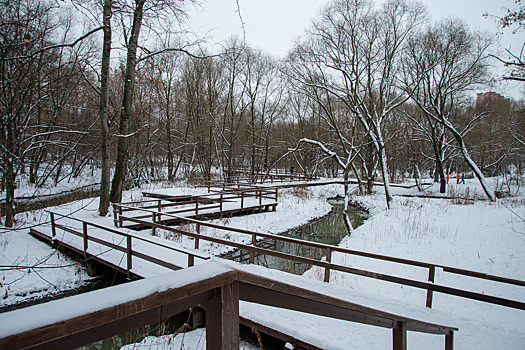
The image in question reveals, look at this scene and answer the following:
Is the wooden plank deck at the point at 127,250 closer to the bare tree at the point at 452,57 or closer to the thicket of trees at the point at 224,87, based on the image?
the thicket of trees at the point at 224,87

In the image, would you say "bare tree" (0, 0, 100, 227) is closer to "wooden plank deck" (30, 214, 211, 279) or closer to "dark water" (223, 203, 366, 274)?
"wooden plank deck" (30, 214, 211, 279)

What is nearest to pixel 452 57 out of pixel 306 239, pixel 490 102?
pixel 490 102

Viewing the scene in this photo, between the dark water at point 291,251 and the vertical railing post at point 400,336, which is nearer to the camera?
the vertical railing post at point 400,336

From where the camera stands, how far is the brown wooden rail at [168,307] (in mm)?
656

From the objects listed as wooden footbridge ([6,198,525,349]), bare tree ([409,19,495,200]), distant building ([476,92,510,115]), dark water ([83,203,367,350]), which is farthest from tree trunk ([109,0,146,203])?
distant building ([476,92,510,115])

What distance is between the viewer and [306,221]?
597 inches

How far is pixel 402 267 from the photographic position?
770 cm

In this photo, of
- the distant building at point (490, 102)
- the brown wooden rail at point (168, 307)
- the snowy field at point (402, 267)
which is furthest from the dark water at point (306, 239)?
the distant building at point (490, 102)

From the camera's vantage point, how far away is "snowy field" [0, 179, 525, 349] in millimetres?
3895

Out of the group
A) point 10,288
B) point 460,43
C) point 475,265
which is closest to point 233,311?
point 10,288

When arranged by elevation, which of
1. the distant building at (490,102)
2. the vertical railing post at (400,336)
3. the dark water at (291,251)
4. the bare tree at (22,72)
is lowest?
the dark water at (291,251)

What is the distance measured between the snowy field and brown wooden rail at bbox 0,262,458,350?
1.17 feet

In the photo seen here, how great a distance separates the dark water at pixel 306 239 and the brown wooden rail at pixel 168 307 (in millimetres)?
6315

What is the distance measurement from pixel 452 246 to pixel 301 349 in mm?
7612
